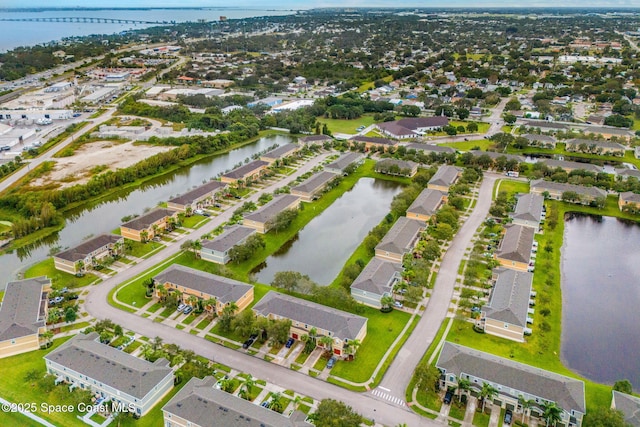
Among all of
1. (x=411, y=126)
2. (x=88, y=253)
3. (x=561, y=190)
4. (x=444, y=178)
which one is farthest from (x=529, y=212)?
(x=88, y=253)

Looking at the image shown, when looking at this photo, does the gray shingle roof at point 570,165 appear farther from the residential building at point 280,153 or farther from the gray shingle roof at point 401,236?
the residential building at point 280,153

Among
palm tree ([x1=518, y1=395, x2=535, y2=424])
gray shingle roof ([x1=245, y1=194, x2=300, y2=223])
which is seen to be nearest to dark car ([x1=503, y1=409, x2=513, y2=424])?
palm tree ([x1=518, y1=395, x2=535, y2=424])

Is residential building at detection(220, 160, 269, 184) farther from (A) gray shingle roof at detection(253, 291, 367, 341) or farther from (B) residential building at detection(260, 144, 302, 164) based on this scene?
(A) gray shingle roof at detection(253, 291, 367, 341)

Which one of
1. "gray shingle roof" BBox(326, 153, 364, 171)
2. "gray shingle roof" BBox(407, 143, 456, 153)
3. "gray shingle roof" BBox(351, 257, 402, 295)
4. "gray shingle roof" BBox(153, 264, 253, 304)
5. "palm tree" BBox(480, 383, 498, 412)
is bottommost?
"palm tree" BBox(480, 383, 498, 412)

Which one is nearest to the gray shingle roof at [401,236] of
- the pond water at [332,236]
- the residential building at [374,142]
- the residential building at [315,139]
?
the pond water at [332,236]

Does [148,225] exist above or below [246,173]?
below

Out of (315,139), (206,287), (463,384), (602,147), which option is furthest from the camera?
(315,139)

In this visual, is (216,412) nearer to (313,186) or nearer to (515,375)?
(515,375)
